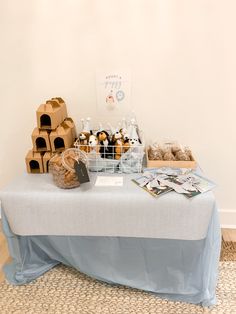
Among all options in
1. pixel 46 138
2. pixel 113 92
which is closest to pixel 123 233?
pixel 46 138

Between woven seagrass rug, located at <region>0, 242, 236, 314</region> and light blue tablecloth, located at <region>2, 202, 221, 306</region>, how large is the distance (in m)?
0.06

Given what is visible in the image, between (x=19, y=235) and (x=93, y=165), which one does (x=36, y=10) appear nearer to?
(x=93, y=165)

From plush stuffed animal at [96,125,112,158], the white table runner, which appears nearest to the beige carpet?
the white table runner

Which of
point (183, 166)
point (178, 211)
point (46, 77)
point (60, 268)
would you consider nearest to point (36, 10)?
point (46, 77)

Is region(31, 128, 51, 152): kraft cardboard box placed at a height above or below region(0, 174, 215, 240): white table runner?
above

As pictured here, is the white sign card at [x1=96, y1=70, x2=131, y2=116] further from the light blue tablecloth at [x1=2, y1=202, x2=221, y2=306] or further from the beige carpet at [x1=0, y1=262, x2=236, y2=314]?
the beige carpet at [x1=0, y1=262, x2=236, y2=314]

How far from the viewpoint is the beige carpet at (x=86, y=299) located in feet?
4.69

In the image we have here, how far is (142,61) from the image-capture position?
5.90 feet

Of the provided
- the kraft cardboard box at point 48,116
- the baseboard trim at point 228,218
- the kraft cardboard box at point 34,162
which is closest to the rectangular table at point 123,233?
the kraft cardboard box at point 34,162

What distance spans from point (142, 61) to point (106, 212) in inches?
41.6

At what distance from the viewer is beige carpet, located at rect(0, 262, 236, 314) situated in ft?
4.69

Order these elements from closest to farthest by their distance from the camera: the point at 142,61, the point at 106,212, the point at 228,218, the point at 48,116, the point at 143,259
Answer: the point at 106,212, the point at 143,259, the point at 48,116, the point at 142,61, the point at 228,218

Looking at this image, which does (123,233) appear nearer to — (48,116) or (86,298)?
(86,298)

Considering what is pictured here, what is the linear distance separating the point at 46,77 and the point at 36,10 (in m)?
0.43
